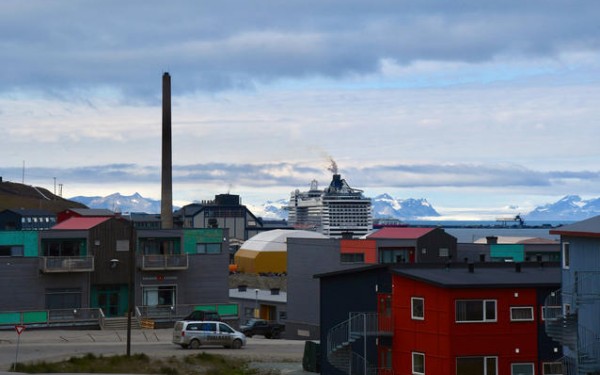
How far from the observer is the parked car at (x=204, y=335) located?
6072cm

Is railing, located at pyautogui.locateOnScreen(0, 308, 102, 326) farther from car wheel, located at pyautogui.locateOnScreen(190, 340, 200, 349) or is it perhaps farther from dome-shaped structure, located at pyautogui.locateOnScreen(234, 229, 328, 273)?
dome-shaped structure, located at pyautogui.locateOnScreen(234, 229, 328, 273)

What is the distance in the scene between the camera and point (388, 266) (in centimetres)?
4481

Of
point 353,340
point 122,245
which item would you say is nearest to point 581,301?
point 353,340

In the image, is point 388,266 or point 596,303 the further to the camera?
point 388,266

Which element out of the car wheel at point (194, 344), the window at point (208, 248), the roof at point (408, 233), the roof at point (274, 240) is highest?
the roof at point (274, 240)

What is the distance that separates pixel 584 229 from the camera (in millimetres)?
36219

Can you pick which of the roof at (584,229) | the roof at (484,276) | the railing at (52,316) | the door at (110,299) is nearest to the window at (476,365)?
the roof at (484,276)

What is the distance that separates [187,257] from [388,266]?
1524 inches

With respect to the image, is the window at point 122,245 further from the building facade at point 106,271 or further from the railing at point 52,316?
the railing at point 52,316

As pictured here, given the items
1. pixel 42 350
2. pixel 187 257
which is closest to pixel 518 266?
pixel 42 350

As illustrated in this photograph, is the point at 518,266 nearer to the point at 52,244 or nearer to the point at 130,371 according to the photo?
the point at 130,371

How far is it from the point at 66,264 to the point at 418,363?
4028 cm

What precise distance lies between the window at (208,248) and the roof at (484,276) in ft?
127

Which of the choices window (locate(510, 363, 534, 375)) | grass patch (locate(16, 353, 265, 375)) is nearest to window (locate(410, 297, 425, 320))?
window (locate(510, 363, 534, 375))
